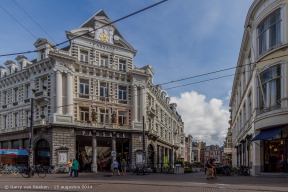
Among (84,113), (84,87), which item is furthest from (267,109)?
(84,87)

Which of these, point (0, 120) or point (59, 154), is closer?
point (59, 154)

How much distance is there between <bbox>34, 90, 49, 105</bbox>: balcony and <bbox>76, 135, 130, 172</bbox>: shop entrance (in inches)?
223

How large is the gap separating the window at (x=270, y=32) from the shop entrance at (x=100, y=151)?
22421 millimetres

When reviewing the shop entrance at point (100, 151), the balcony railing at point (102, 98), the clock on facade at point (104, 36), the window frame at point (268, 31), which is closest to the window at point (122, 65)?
the clock on facade at point (104, 36)

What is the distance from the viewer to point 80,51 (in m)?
36.7

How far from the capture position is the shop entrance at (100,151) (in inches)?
1426

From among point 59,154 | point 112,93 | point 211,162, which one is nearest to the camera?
point 211,162

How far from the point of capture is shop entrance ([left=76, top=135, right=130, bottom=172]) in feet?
119

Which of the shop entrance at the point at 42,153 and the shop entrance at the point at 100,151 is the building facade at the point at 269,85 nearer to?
the shop entrance at the point at 100,151

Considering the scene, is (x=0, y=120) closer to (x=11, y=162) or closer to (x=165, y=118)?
(x=11, y=162)

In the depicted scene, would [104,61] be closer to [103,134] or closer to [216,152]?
[103,134]

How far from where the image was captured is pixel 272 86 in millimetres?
20531

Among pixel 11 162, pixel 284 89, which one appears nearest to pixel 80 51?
pixel 11 162

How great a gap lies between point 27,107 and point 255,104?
26869 millimetres
